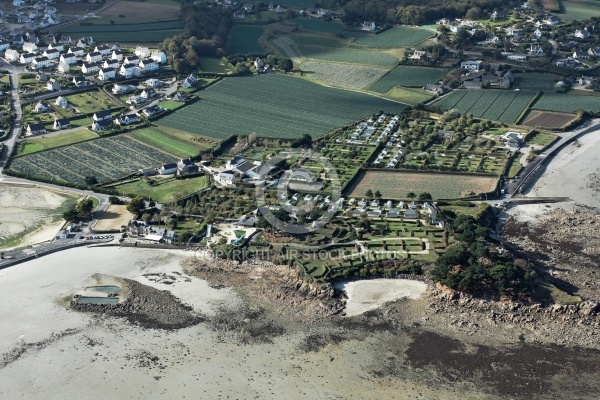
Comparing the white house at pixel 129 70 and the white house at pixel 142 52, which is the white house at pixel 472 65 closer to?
the white house at pixel 142 52

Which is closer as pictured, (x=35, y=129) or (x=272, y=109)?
(x=35, y=129)

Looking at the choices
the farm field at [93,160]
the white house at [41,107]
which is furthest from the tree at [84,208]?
the white house at [41,107]

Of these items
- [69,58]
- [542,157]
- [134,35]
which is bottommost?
[542,157]

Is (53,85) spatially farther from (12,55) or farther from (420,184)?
(420,184)

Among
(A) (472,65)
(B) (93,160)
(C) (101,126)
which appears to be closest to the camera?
(B) (93,160)

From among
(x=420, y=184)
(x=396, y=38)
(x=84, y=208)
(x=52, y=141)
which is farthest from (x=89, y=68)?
(x=420, y=184)

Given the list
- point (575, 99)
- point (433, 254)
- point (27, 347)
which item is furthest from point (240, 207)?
point (575, 99)

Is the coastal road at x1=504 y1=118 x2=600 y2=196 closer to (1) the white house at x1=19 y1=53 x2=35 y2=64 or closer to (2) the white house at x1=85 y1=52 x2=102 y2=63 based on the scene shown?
(2) the white house at x1=85 y1=52 x2=102 y2=63
